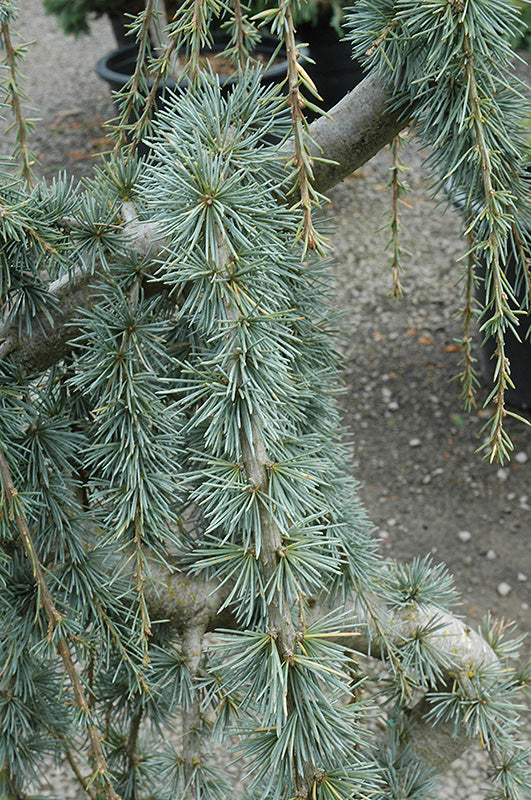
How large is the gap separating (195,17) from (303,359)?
35 cm

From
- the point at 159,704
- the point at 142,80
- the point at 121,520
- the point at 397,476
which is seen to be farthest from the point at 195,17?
the point at 397,476

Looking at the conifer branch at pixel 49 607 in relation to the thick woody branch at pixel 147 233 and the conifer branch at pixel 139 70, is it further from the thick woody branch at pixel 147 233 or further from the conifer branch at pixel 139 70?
the conifer branch at pixel 139 70

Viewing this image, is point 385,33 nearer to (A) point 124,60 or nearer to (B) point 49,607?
(B) point 49,607

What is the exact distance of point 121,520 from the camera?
2.11ft

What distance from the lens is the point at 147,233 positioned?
2.23 feet

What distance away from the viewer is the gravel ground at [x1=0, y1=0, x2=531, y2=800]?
195 cm

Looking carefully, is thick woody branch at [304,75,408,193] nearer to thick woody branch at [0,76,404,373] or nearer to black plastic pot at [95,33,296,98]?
thick woody branch at [0,76,404,373]

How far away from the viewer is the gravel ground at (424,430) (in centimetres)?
195

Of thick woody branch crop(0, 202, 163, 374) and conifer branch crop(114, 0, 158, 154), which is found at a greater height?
conifer branch crop(114, 0, 158, 154)

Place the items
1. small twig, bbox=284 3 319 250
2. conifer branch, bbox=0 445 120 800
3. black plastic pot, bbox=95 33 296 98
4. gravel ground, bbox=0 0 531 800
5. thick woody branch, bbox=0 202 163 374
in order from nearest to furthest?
small twig, bbox=284 3 319 250, conifer branch, bbox=0 445 120 800, thick woody branch, bbox=0 202 163 374, gravel ground, bbox=0 0 531 800, black plastic pot, bbox=95 33 296 98

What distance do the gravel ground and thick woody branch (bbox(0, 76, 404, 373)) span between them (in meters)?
0.62

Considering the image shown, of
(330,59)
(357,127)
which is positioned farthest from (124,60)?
(357,127)

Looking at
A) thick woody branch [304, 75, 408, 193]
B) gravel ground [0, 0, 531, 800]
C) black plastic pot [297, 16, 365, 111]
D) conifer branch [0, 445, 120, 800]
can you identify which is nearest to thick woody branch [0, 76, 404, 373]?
thick woody branch [304, 75, 408, 193]

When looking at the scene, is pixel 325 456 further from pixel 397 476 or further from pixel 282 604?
pixel 397 476
